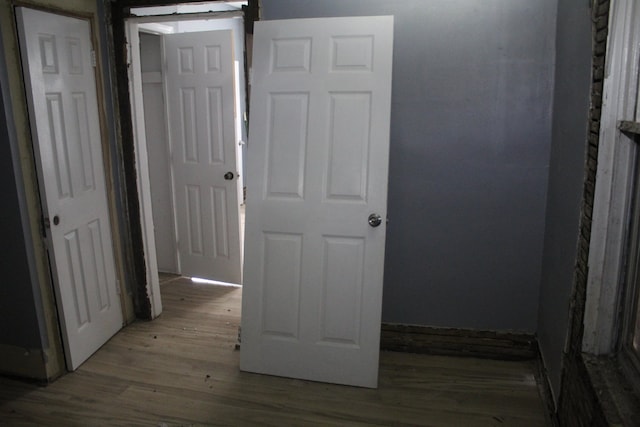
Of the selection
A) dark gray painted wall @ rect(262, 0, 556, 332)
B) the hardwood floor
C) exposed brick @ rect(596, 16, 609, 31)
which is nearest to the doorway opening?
the hardwood floor

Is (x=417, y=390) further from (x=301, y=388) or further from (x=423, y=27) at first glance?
(x=423, y=27)

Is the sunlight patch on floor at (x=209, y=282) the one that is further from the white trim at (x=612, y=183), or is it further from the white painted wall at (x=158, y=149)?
the white trim at (x=612, y=183)

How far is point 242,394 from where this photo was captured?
8.50 feet

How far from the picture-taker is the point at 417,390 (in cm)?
262

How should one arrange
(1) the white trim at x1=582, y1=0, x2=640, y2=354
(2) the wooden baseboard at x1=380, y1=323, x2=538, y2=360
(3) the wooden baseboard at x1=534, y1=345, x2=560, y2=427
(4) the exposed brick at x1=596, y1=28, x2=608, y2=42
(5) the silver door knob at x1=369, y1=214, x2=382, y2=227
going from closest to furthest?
(1) the white trim at x1=582, y1=0, x2=640, y2=354
(4) the exposed brick at x1=596, y1=28, x2=608, y2=42
(3) the wooden baseboard at x1=534, y1=345, x2=560, y2=427
(5) the silver door knob at x1=369, y1=214, x2=382, y2=227
(2) the wooden baseboard at x1=380, y1=323, x2=538, y2=360

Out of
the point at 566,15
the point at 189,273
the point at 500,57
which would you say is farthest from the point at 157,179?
the point at 566,15

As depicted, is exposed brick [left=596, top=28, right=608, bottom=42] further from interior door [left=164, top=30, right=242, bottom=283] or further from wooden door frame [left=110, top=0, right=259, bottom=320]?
interior door [left=164, top=30, right=242, bottom=283]

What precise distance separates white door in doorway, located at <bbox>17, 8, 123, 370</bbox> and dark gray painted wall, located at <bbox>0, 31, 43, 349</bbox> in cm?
12

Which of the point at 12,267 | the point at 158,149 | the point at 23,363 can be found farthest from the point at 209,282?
the point at 12,267

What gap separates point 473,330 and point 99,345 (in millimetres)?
2250

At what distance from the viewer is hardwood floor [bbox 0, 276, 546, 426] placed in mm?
2396

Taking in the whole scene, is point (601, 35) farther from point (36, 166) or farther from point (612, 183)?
point (36, 166)

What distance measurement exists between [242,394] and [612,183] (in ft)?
6.43

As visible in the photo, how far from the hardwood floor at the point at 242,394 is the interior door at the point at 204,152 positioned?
110cm
